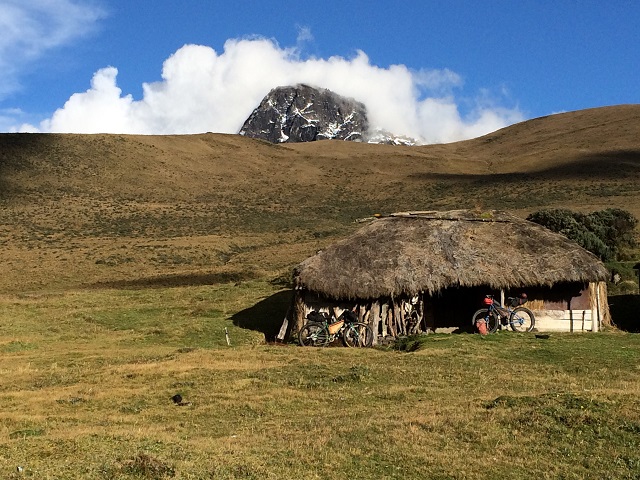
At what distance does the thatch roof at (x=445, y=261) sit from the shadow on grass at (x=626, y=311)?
3991mm

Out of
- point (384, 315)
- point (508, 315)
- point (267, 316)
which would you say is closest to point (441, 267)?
point (384, 315)

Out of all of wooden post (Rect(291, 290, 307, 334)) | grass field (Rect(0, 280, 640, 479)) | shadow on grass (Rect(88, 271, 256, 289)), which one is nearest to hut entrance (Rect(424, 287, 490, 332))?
grass field (Rect(0, 280, 640, 479))

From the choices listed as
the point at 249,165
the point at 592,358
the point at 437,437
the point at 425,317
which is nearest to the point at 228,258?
the point at 425,317

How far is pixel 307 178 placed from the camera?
336 ft

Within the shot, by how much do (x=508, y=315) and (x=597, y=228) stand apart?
21388 millimetres

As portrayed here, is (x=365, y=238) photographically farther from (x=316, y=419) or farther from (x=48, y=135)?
(x=48, y=135)

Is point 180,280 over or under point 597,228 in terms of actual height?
under

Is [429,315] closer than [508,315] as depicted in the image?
No

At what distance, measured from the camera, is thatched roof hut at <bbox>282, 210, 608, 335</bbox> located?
74.3 ft

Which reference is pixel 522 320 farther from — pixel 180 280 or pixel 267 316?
pixel 180 280

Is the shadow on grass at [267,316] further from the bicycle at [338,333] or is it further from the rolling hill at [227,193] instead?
the rolling hill at [227,193]

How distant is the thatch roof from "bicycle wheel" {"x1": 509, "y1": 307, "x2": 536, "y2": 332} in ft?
3.52

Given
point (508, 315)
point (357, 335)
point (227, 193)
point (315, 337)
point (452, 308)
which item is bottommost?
point (315, 337)

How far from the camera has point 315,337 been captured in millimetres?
22359
